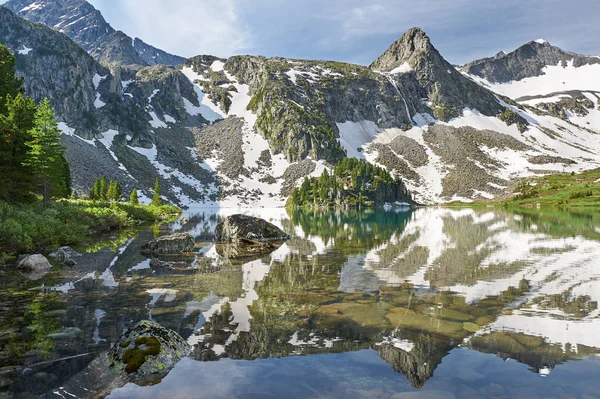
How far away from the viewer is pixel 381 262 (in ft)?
77.3

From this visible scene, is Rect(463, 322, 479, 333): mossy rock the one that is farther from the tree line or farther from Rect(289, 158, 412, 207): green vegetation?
Rect(289, 158, 412, 207): green vegetation

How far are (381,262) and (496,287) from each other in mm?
7833

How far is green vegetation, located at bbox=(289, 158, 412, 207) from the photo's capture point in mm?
171250

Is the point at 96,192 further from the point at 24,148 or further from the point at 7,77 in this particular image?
the point at 24,148

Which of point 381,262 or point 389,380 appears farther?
point 381,262

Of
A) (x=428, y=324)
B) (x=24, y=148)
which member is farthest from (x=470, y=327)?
(x=24, y=148)

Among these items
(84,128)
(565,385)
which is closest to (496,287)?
(565,385)

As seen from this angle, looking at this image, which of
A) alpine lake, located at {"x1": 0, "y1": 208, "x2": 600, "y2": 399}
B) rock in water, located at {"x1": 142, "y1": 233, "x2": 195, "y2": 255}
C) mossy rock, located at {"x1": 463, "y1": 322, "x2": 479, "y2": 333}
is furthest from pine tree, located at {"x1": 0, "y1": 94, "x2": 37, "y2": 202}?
mossy rock, located at {"x1": 463, "y1": 322, "x2": 479, "y2": 333}

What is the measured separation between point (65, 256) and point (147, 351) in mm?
19294

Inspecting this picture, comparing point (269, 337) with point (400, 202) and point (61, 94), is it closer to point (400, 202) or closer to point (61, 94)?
point (400, 202)

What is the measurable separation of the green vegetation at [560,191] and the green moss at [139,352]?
151857mm

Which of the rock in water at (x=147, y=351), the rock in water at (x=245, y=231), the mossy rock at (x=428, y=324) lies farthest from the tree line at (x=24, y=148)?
the mossy rock at (x=428, y=324)

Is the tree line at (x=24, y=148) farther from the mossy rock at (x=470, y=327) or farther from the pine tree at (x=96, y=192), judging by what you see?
the pine tree at (x=96, y=192)

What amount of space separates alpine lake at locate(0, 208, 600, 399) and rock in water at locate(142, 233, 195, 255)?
5.55m
